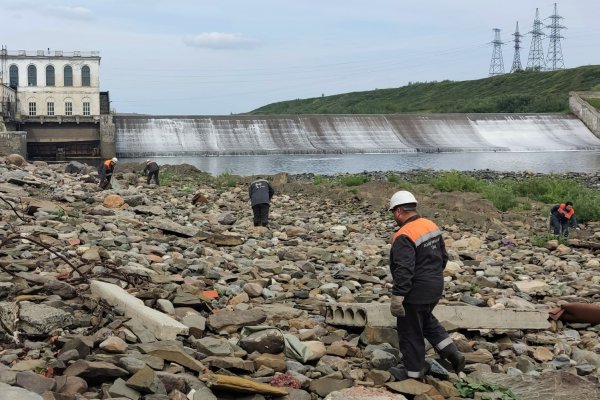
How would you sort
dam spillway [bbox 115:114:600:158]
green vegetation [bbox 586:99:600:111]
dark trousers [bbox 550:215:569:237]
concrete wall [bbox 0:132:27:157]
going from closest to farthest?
dark trousers [bbox 550:215:569:237]
concrete wall [bbox 0:132:27:157]
dam spillway [bbox 115:114:600:158]
green vegetation [bbox 586:99:600:111]

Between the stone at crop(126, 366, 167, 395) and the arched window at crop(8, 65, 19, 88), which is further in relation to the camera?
the arched window at crop(8, 65, 19, 88)

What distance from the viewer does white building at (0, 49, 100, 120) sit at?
203ft

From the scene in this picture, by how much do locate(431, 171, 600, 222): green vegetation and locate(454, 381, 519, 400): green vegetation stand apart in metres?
12.1

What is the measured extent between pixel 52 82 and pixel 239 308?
199ft

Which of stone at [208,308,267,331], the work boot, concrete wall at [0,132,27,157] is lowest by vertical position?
the work boot

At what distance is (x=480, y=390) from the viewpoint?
5.23 metres

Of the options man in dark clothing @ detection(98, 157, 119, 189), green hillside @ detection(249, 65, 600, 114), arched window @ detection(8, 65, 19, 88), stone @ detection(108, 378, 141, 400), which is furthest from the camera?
green hillside @ detection(249, 65, 600, 114)

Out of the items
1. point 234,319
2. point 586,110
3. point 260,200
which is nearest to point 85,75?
point 586,110

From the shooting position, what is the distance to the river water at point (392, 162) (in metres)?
41.3

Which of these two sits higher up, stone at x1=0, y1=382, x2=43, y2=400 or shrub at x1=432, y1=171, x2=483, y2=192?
shrub at x1=432, y1=171, x2=483, y2=192

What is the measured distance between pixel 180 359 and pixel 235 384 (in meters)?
0.57

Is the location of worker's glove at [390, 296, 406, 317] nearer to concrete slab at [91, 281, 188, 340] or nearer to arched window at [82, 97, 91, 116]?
concrete slab at [91, 281, 188, 340]

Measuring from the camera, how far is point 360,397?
470cm

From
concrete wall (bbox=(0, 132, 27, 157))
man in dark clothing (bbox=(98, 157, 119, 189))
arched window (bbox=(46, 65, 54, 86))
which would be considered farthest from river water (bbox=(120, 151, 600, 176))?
man in dark clothing (bbox=(98, 157, 119, 189))
